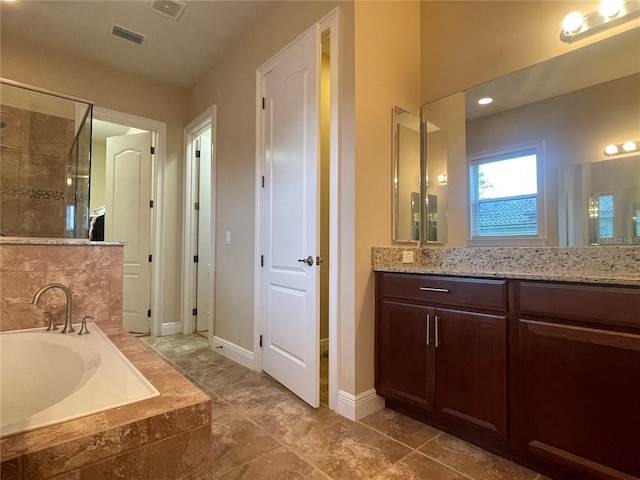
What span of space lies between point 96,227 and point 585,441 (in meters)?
4.61

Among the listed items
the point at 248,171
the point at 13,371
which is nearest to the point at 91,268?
the point at 13,371

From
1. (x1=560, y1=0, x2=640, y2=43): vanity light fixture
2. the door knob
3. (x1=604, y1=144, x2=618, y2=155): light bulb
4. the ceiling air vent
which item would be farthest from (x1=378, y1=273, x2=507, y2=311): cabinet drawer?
the ceiling air vent

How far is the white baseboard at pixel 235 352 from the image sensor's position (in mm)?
2698

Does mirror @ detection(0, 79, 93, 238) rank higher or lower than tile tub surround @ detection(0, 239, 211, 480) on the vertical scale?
higher

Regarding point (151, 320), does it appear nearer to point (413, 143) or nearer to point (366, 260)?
point (366, 260)

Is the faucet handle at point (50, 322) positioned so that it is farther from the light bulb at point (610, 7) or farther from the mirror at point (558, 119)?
the light bulb at point (610, 7)

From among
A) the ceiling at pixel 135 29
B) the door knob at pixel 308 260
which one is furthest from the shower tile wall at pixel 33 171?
the door knob at pixel 308 260

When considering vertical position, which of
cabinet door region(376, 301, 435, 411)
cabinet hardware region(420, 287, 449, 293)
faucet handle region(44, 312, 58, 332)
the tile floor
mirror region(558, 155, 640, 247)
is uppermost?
mirror region(558, 155, 640, 247)

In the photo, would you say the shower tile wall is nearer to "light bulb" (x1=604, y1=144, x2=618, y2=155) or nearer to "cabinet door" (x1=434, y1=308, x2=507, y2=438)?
"cabinet door" (x1=434, y1=308, x2=507, y2=438)

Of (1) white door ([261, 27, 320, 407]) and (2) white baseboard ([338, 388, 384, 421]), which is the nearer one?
(2) white baseboard ([338, 388, 384, 421])

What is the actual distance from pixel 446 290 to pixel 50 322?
2.01 meters

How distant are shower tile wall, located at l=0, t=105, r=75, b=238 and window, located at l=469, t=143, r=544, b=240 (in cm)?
319

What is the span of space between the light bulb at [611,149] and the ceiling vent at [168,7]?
2.91 m

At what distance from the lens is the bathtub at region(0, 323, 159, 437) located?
1.07 m
